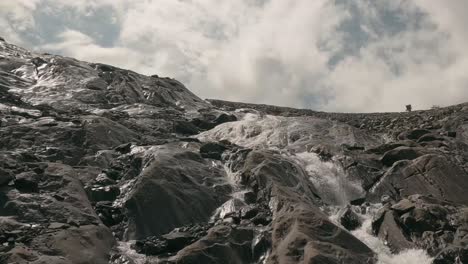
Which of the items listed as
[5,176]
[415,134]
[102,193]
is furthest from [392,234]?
[5,176]

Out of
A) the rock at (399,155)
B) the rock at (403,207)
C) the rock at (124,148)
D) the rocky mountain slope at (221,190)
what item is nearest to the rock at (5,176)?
the rocky mountain slope at (221,190)

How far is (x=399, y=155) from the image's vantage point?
4109 cm

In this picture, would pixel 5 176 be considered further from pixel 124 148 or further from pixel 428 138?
pixel 428 138

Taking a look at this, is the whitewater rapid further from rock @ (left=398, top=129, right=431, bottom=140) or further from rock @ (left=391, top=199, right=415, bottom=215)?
rock @ (left=398, top=129, right=431, bottom=140)

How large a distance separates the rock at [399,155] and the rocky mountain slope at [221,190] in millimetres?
78

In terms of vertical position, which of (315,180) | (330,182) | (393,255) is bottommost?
(393,255)

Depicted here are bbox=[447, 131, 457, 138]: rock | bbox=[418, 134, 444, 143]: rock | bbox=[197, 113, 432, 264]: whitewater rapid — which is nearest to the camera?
bbox=[197, 113, 432, 264]: whitewater rapid

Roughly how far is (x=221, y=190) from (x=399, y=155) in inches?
590

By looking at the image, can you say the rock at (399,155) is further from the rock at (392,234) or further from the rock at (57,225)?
the rock at (57,225)

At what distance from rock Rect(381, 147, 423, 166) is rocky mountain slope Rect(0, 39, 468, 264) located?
0.08 meters

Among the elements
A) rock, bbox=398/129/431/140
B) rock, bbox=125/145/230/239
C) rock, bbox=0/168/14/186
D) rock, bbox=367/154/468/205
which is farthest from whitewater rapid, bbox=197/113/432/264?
rock, bbox=0/168/14/186

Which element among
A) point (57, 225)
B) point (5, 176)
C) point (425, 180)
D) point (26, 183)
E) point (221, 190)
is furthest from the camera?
point (425, 180)

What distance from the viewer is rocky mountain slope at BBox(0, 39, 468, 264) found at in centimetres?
2795

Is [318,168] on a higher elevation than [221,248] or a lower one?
higher
